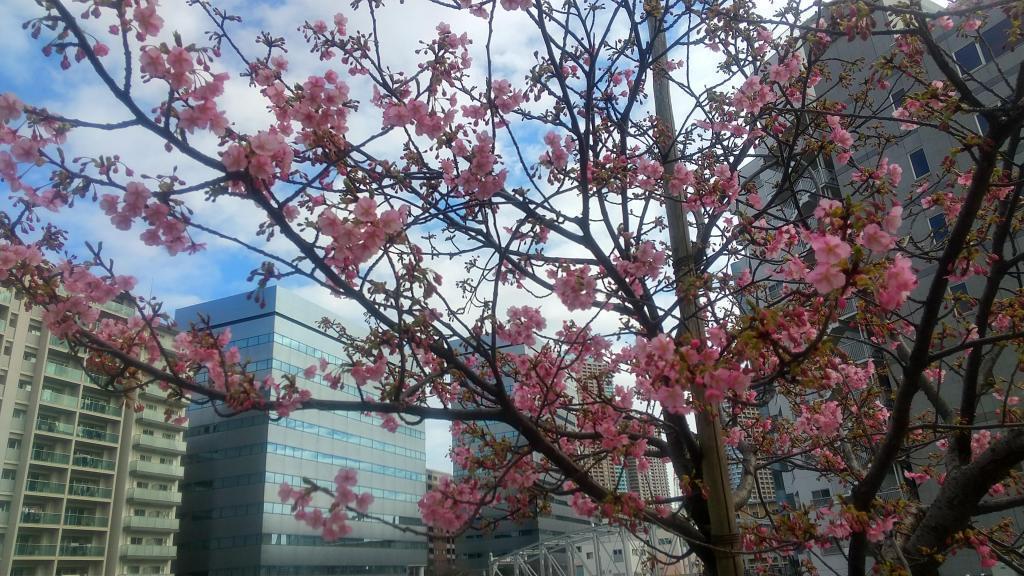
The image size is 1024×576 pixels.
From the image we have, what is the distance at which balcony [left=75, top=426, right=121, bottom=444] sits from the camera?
35.8m

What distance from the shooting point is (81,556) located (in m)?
33.7

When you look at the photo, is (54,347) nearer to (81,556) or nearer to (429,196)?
(81,556)

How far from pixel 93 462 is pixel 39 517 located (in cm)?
420

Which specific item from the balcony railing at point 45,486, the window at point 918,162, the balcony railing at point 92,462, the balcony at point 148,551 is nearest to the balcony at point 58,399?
the balcony railing at point 92,462

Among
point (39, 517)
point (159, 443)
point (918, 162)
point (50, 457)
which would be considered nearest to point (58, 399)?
point (50, 457)

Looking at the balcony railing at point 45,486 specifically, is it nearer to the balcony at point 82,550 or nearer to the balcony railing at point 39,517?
the balcony railing at point 39,517

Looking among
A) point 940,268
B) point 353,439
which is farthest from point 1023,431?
point 353,439

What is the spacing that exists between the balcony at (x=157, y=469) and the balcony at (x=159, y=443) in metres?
0.92

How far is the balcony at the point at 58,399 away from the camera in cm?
3406

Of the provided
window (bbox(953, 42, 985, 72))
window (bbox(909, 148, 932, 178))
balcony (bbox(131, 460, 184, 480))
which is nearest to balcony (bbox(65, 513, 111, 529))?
balcony (bbox(131, 460, 184, 480))

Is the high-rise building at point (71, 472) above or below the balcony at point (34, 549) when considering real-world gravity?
above

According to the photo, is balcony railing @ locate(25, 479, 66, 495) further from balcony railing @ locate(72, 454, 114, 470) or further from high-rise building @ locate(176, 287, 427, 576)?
high-rise building @ locate(176, 287, 427, 576)

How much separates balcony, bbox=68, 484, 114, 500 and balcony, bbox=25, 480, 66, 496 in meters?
0.66

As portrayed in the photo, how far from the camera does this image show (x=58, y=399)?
34.8 metres
